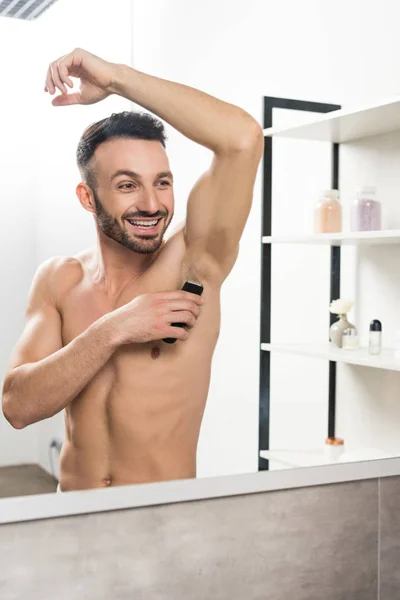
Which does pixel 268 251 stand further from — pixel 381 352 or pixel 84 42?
pixel 84 42

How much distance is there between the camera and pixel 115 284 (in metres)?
1.54

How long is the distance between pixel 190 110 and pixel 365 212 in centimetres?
47

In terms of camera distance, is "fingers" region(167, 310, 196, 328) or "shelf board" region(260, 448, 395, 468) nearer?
"fingers" region(167, 310, 196, 328)

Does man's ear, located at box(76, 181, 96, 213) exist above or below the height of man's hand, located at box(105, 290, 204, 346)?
above

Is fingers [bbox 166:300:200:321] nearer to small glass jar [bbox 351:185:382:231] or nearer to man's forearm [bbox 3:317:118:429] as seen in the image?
man's forearm [bbox 3:317:118:429]

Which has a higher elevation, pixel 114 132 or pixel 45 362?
pixel 114 132

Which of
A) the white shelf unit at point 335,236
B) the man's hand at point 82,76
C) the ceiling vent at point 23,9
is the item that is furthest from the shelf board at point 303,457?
the ceiling vent at point 23,9

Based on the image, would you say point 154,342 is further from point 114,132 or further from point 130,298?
point 114,132

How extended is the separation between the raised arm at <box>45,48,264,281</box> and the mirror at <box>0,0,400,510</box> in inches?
0.5

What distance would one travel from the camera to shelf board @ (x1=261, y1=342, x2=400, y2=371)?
1782 mm

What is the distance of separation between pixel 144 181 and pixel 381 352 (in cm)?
67

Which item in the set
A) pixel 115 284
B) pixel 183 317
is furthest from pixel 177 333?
pixel 115 284

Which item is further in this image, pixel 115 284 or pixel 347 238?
pixel 347 238

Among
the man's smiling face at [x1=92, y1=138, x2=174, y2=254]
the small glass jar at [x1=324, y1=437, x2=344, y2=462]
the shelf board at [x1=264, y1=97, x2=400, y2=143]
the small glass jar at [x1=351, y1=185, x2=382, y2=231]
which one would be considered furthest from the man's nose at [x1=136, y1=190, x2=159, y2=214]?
the small glass jar at [x1=324, y1=437, x2=344, y2=462]
